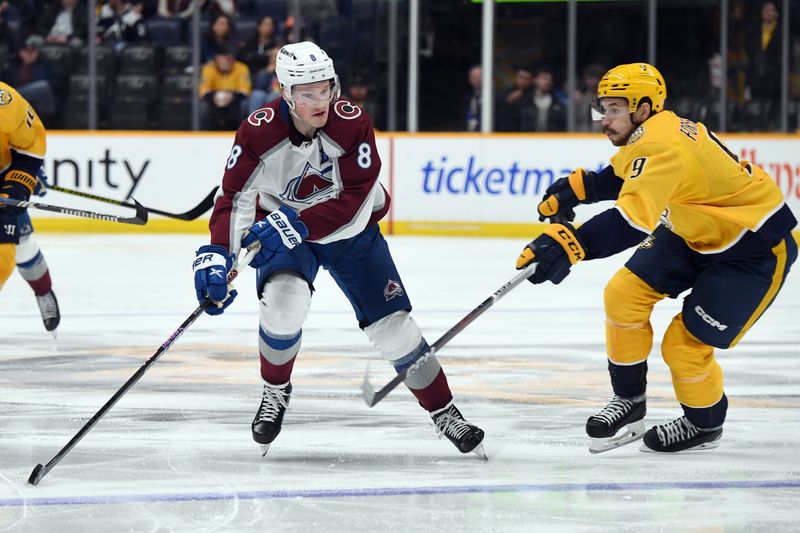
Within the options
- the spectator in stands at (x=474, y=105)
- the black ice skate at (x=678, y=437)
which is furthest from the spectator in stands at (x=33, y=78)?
the black ice skate at (x=678, y=437)

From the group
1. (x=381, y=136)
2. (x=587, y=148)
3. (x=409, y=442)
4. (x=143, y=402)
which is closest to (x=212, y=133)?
(x=381, y=136)

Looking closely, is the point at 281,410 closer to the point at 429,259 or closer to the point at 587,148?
the point at 429,259

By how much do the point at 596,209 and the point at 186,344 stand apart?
16.3ft

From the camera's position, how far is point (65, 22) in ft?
38.2

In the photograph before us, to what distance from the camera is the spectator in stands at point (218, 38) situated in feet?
37.7

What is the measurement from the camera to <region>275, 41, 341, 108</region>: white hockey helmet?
351cm

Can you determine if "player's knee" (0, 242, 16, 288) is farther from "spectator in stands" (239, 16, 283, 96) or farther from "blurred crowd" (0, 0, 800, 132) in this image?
"spectator in stands" (239, 16, 283, 96)

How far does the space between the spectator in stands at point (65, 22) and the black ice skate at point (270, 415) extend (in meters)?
8.26

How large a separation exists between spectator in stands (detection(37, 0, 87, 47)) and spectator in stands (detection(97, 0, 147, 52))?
0.52 ft

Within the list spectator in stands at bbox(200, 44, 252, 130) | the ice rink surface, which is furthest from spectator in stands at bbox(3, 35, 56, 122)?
the ice rink surface

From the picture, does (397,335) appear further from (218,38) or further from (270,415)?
(218,38)

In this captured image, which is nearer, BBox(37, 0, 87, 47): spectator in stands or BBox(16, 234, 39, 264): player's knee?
BBox(16, 234, 39, 264): player's knee

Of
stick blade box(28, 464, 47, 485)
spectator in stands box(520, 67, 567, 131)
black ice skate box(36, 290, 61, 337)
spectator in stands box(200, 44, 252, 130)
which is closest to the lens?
stick blade box(28, 464, 47, 485)

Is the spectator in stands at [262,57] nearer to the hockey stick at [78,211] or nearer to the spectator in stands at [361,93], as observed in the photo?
the spectator in stands at [361,93]
